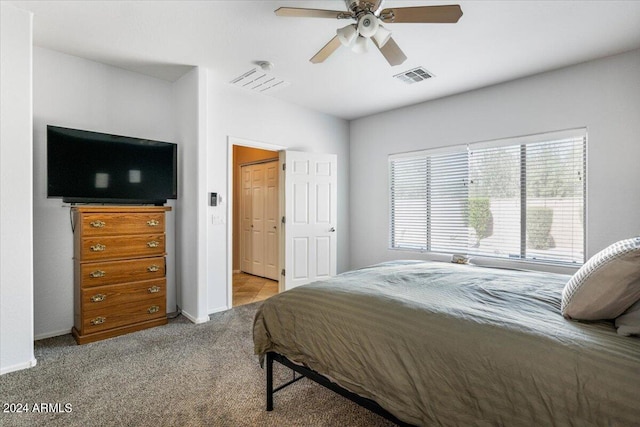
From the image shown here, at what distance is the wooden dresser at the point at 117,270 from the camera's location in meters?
2.79

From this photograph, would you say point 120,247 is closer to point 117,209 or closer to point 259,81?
point 117,209

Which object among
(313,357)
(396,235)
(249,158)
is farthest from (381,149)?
(313,357)

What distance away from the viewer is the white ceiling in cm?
232

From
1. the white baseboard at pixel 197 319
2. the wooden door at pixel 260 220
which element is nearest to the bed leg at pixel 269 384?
the white baseboard at pixel 197 319

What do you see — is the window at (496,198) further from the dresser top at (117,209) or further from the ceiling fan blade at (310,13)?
the dresser top at (117,209)

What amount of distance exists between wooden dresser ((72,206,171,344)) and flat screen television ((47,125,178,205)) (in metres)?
0.20

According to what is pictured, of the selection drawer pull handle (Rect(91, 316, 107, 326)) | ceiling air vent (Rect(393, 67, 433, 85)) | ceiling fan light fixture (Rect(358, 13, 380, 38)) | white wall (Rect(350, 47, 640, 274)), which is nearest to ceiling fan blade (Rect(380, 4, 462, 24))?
ceiling fan light fixture (Rect(358, 13, 380, 38))

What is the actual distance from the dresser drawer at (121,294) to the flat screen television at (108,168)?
835 mm

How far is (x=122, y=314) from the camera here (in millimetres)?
2973

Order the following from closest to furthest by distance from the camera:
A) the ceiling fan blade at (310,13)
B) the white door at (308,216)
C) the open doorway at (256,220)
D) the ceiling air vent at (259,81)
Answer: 1. the ceiling fan blade at (310,13)
2. the ceiling air vent at (259,81)
3. the white door at (308,216)
4. the open doorway at (256,220)

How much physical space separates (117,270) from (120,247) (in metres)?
0.22

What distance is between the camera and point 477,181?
3.91 m

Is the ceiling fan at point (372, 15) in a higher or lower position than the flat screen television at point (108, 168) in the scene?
higher

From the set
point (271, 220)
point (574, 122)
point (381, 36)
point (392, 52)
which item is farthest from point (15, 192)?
point (574, 122)
